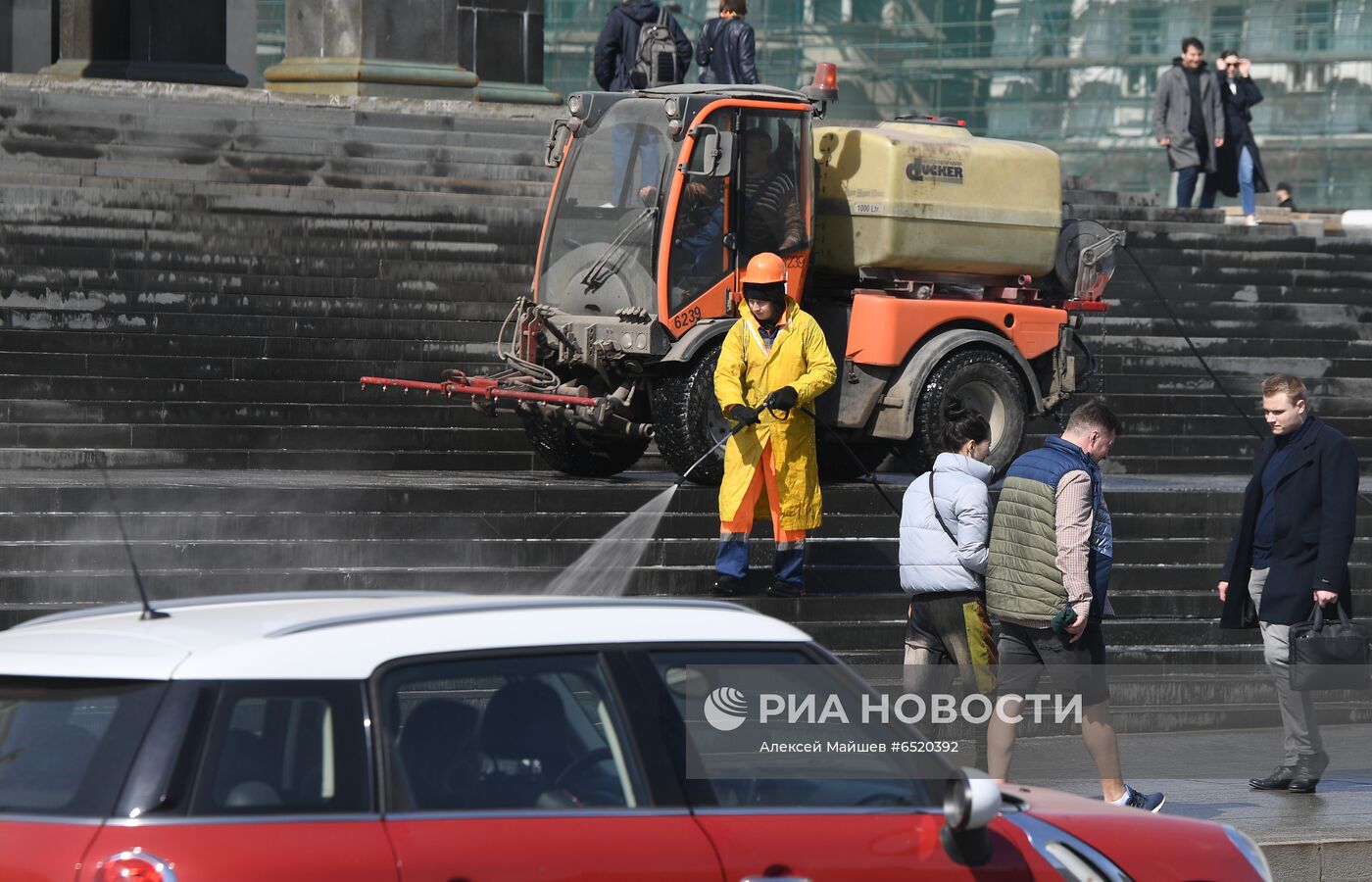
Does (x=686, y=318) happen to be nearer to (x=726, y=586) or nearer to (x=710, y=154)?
(x=710, y=154)

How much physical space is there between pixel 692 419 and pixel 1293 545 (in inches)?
180

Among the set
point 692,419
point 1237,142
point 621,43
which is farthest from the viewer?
point 1237,142

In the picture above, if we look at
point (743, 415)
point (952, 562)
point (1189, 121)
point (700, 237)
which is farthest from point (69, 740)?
point (1189, 121)

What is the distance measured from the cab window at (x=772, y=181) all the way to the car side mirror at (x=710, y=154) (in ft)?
0.73

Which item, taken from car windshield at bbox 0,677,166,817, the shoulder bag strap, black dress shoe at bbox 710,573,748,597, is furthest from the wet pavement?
car windshield at bbox 0,677,166,817

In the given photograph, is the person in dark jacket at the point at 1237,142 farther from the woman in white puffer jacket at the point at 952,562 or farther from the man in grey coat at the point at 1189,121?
the woman in white puffer jacket at the point at 952,562

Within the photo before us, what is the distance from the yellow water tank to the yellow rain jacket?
88.0 inches

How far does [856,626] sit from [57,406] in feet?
19.7

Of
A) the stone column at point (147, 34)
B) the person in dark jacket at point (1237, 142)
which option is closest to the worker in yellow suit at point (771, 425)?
the person in dark jacket at point (1237, 142)

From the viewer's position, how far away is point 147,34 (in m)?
25.5

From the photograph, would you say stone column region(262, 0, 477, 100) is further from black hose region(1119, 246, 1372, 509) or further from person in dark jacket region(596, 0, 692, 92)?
black hose region(1119, 246, 1372, 509)

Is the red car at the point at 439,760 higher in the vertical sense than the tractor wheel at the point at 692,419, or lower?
higher

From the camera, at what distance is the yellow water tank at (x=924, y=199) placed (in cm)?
1299

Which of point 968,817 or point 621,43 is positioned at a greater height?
point 621,43
